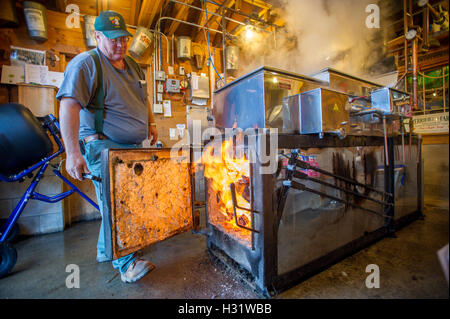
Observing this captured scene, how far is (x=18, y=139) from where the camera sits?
1.90 metres

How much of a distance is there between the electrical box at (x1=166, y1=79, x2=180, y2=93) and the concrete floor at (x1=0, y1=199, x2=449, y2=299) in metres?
2.56

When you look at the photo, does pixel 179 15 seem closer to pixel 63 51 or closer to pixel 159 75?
pixel 159 75

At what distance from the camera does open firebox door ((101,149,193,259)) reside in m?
1.35

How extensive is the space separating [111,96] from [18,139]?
1.08 meters

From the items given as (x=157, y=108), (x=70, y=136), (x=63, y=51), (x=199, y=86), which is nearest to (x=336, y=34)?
(x=199, y=86)

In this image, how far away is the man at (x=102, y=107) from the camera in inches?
55.8

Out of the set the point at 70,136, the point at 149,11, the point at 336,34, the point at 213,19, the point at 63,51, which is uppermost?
the point at 213,19

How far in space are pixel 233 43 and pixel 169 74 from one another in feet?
4.66

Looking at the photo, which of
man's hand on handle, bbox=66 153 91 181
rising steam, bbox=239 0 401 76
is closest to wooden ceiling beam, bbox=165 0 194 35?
rising steam, bbox=239 0 401 76

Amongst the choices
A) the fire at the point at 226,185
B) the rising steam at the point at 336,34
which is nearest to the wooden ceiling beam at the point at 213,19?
the rising steam at the point at 336,34

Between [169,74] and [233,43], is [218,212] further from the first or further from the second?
[233,43]

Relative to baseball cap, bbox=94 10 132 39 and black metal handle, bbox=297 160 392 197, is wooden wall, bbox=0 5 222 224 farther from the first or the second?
black metal handle, bbox=297 160 392 197

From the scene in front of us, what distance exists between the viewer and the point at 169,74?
3723 mm

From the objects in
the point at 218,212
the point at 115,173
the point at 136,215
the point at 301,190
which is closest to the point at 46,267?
the point at 136,215
